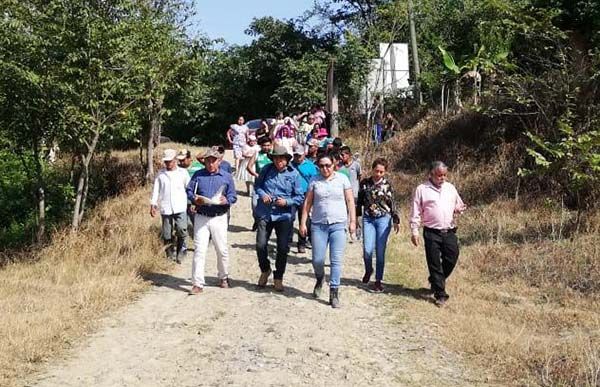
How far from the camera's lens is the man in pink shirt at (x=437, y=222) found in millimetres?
7949

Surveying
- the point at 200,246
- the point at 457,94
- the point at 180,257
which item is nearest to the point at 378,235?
the point at 200,246

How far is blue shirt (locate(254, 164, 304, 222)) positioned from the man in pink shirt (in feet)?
4.79

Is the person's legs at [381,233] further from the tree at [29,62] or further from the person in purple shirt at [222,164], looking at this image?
the tree at [29,62]

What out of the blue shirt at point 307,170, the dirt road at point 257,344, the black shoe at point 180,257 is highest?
the blue shirt at point 307,170

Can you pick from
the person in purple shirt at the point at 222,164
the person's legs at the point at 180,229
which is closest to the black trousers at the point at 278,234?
the person in purple shirt at the point at 222,164

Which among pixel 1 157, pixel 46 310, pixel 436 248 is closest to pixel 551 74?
pixel 436 248

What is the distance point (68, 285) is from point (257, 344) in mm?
3473

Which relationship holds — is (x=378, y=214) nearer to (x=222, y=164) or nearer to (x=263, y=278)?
(x=263, y=278)

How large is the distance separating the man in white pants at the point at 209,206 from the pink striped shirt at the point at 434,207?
2269 mm

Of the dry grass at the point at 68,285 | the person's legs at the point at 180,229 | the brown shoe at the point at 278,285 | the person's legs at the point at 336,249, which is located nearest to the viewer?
the dry grass at the point at 68,285

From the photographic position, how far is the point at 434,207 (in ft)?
26.0

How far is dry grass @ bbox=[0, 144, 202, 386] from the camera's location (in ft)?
20.9

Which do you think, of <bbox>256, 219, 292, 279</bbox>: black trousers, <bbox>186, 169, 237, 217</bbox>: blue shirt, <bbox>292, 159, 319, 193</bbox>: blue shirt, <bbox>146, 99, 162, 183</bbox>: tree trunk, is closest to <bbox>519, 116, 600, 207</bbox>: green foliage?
<bbox>292, 159, 319, 193</bbox>: blue shirt

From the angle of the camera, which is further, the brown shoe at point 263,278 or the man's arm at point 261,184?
the brown shoe at point 263,278
